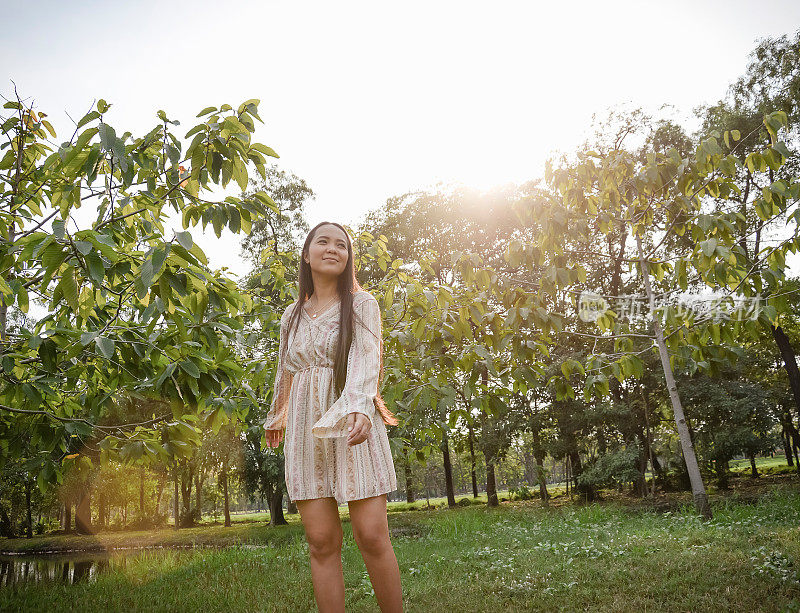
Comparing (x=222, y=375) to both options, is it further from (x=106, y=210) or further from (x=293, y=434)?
(x=106, y=210)

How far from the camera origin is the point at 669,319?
3.93 m

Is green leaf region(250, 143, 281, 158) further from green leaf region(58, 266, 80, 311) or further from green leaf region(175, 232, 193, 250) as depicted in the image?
green leaf region(58, 266, 80, 311)

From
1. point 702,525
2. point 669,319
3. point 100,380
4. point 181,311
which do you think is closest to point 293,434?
point 181,311

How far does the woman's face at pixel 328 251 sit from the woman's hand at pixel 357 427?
781mm

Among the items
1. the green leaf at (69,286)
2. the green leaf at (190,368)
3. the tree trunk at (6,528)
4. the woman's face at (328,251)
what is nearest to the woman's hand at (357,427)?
the woman's face at (328,251)

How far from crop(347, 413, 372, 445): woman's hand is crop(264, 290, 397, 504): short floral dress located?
0.02 metres

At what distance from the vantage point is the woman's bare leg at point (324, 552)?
208cm

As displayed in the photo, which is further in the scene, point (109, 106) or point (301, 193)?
point (301, 193)

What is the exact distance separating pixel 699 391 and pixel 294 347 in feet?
52.4

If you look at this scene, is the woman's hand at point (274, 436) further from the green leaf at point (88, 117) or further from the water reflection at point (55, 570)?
the water reflection at point (55, 570)

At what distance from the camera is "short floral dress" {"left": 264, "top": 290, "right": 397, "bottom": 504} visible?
2.02 meters

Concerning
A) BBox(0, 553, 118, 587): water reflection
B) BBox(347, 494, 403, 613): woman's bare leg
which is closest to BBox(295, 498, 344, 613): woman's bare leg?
BBox(347, 494, 403, 613): woman's bare leg

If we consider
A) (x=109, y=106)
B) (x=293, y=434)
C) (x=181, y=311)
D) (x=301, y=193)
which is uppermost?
(x=301, y=193)

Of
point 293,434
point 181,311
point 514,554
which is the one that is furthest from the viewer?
point 514,554
